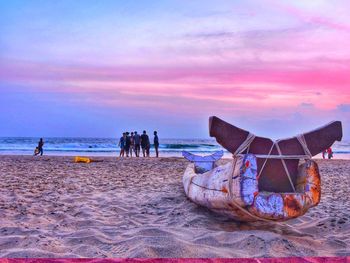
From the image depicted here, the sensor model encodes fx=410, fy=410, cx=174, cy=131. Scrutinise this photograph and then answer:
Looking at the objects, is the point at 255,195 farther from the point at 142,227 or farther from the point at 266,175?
the point at 142,227

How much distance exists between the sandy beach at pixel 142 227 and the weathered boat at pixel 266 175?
1.04 feet

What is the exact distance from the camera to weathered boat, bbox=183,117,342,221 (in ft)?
15.4

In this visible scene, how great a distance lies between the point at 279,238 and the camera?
4535 millimetres

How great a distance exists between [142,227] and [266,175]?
5.62 ft

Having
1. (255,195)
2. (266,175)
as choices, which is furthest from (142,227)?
(266,175)

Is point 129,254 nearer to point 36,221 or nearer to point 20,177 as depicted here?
point 36,221

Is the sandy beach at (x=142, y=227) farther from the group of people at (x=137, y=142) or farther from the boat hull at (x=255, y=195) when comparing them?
the group of people at (x=137, y=142)

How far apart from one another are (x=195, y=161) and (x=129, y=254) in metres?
4.97

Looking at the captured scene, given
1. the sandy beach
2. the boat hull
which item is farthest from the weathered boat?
the sandy beach

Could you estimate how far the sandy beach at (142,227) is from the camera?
4176mm

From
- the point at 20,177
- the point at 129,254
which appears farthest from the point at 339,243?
the point at 20,177

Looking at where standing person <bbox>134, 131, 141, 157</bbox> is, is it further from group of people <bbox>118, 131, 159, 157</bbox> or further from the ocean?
the ocean

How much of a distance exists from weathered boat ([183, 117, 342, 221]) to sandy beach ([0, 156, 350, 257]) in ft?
1.04

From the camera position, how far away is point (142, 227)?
520 cm
